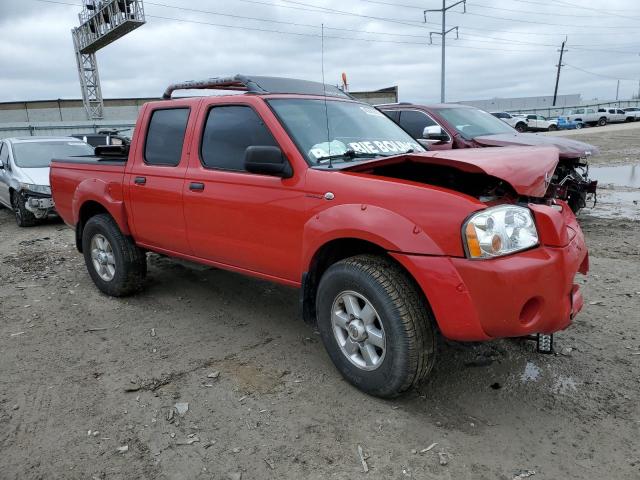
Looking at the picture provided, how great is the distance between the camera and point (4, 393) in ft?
11.2

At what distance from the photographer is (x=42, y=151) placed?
1042 cm

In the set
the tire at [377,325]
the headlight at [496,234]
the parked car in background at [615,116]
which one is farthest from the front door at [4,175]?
the parked car in background at [615,116]

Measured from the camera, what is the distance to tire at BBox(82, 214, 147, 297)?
16.3 ft

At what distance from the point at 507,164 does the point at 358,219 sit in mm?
879

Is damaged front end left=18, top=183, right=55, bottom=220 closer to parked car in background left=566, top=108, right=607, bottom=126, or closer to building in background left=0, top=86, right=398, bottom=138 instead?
building in background left=0, top=86, right=398, bottom=138

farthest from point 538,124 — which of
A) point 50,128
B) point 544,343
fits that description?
point 544,343

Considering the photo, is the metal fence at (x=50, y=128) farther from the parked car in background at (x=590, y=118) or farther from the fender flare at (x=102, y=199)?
the parked car in background at (x=590, y=118)

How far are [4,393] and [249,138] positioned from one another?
94.5 inches

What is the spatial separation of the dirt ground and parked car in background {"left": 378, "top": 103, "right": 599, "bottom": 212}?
9.46 ft

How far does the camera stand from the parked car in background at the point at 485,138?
740 cm

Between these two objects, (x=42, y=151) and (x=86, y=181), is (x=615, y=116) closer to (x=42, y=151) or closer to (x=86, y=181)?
(x=42, y=151)

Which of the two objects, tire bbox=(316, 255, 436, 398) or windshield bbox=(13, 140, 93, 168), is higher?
windshield bbox=(13, 140, 93, 168)

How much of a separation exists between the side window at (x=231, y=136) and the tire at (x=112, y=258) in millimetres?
1458

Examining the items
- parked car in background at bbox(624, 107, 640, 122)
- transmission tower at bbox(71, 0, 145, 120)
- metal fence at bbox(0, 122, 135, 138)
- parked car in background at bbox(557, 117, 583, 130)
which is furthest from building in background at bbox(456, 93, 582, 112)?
metal fence at bbox(0, 122, 135, 138)
